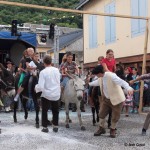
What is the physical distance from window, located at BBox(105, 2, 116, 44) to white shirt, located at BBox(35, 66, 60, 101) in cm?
1199

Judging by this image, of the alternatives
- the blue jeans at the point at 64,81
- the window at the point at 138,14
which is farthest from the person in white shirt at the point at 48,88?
the window at the point at 138,14

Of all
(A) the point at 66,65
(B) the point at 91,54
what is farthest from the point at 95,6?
(A) the point at 66,65

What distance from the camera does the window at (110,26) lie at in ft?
67.4

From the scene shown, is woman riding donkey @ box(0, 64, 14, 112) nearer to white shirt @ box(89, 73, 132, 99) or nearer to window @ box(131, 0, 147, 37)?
white shirt @ box(89, 73, 132, 99)

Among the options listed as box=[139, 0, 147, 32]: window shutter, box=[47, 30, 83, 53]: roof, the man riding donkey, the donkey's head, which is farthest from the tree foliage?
the donkey's head

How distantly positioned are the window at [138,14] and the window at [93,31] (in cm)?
516

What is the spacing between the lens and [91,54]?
24.2 m

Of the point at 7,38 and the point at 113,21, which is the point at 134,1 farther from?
the point at 7,38

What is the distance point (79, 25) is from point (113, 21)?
42.1 m

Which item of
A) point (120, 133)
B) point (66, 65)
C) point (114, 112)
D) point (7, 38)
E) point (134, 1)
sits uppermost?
point (134, 1)

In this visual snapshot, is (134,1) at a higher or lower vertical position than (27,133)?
higher

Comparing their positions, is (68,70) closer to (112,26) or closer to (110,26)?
(112,26)

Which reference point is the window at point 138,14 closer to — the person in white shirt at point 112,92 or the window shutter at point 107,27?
the window shutter at point 107,27

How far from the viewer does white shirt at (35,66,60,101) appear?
8828 millimetres
